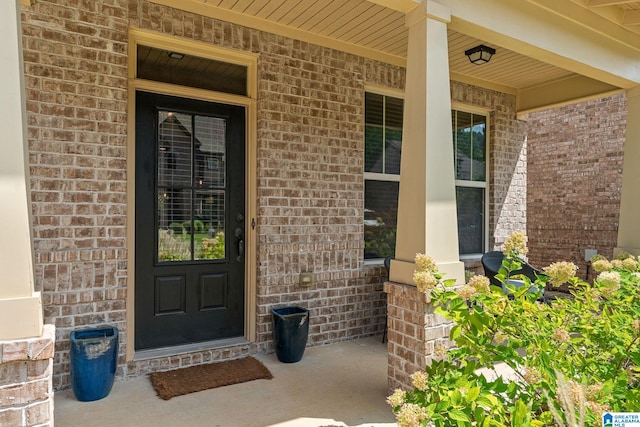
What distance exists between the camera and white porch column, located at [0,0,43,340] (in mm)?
1547

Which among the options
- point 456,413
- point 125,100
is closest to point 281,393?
point 456,413

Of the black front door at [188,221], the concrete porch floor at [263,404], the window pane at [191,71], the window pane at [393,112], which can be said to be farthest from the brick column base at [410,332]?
the window pane at [393,112]

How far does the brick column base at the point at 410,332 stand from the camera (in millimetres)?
2525

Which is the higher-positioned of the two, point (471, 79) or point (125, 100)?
point (471, 79)

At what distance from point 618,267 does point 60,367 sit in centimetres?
348

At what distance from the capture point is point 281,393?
2918 millimetres

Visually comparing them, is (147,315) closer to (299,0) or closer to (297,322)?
(297,322)

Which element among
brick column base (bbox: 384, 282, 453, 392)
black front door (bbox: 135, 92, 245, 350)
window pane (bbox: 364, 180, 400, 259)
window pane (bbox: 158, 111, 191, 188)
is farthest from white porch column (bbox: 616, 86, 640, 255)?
window pane (bbox: 158, 111, 191, 188)

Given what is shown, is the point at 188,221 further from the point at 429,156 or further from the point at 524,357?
the point at 524,357

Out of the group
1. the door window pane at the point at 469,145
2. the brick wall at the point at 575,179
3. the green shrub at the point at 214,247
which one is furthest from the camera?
the brick wall at the point at 575,179

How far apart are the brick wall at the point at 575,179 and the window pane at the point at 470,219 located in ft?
8.30

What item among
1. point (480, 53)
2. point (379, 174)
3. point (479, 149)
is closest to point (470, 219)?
point (479, 149)

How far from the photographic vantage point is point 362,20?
3.62 m

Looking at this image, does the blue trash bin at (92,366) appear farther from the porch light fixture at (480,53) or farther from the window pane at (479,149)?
Answer: the window pane at (479,149)
